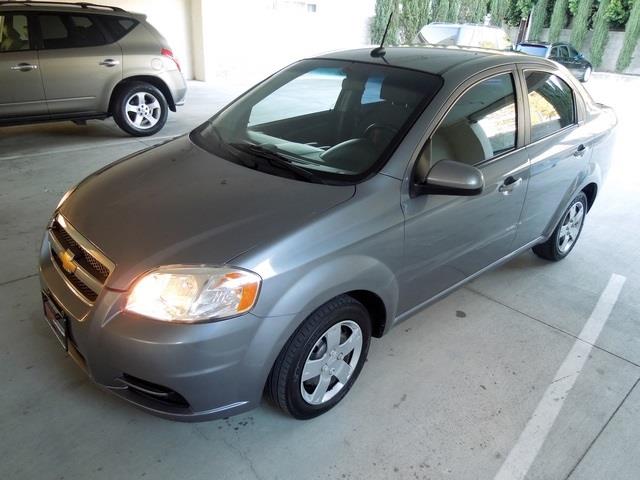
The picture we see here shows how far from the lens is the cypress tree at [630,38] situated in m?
21.0

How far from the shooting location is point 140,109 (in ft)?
22.1

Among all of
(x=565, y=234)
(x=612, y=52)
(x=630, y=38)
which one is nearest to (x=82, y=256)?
(x=565, y=234)

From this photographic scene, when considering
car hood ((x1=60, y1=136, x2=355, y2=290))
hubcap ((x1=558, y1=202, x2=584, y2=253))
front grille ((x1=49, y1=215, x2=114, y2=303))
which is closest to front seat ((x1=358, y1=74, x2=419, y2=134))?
car hood ((x1=60, y1=136, x2=355, y2=290))

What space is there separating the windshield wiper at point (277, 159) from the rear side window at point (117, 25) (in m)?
4.86

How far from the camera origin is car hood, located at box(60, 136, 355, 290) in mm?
1830

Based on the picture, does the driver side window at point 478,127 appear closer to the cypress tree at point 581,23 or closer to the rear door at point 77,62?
the rear door at point 77,62

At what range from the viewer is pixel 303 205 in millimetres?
2018

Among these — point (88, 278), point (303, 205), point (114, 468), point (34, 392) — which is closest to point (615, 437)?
point (303, 205)

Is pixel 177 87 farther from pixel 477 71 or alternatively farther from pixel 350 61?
Result: pixel 477 71

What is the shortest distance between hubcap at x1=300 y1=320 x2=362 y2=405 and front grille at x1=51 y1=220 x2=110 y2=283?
89 centimetres

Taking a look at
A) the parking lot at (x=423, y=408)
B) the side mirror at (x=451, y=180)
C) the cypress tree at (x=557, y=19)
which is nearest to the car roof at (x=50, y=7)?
the parking lot at (x=423, y=408)

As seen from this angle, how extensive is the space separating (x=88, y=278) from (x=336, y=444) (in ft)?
4.09

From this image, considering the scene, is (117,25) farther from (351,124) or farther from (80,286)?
(80,286)

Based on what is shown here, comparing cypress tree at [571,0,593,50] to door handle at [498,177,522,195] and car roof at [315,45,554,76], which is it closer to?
car roof at [315,45,554,76]
